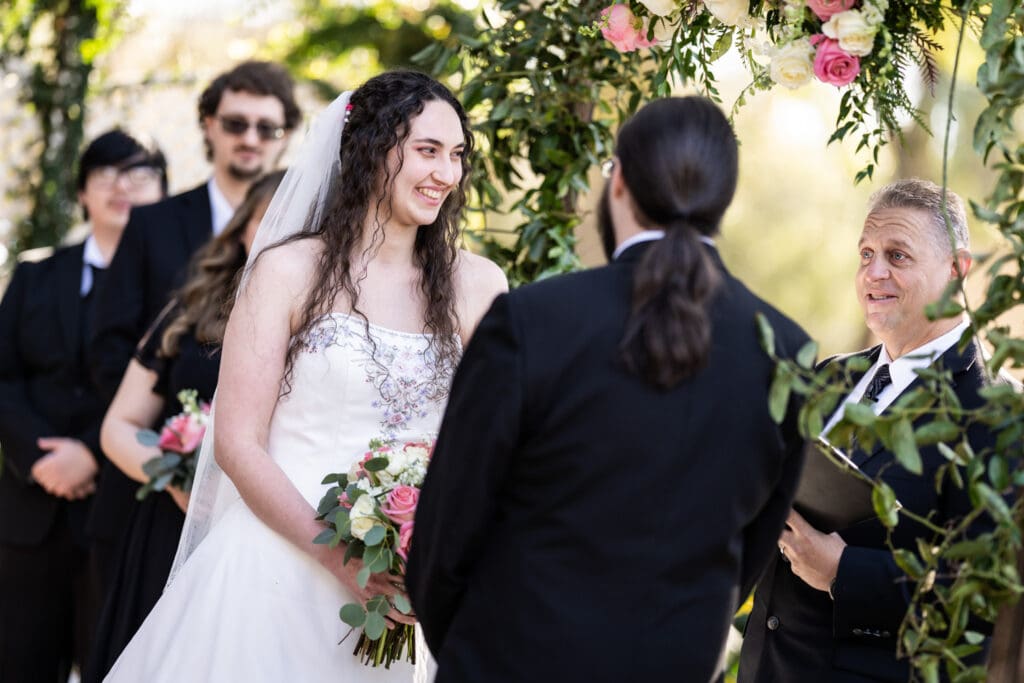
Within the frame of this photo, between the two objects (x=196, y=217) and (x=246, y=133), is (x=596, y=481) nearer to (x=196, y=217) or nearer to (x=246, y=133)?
(x=196, y=217)

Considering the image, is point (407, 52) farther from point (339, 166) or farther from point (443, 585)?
point (443, 585)

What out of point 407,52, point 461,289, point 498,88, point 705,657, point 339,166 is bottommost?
point 705,657

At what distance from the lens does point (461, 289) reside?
3221 millimetres

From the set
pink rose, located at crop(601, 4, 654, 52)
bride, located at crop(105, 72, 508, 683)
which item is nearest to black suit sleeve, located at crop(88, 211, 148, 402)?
bride, located at crop(105, 72, 508, 683)

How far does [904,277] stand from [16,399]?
11.4 ft

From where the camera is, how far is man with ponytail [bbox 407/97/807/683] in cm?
197

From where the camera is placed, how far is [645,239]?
202 cm

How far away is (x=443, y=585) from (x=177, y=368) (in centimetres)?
206

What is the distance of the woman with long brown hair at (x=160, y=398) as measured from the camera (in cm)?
380

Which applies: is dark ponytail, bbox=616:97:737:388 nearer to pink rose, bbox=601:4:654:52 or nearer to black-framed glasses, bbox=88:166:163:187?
pink rose, bbox=601:4:654:52

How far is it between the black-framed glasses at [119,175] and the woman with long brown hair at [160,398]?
1.18 metres

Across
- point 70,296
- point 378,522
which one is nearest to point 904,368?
point 378,522

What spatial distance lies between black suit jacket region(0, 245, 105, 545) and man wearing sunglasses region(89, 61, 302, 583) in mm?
245

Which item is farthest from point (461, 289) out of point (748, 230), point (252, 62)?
point (748, 230)
